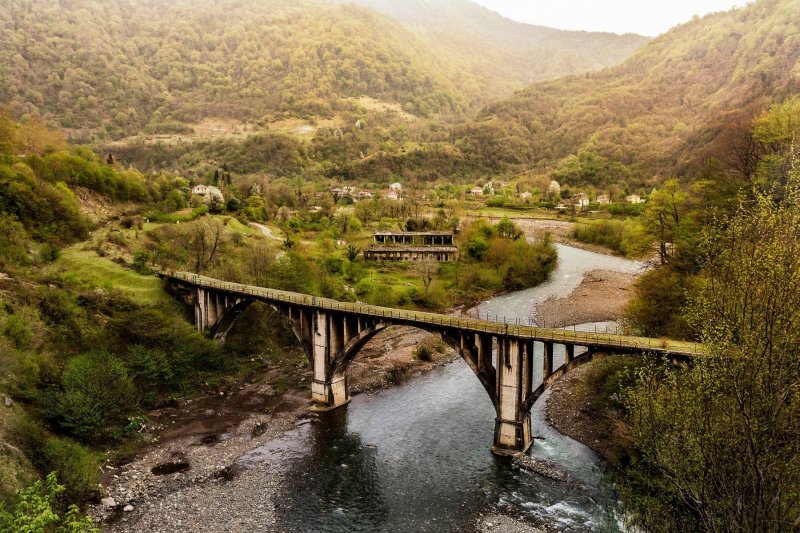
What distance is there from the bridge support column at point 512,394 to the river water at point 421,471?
1.41m

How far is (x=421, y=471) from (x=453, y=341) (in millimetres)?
9032

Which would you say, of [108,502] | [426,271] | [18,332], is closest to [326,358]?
[108,502]

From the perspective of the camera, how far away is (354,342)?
43688 millimetres

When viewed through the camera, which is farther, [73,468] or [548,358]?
[548,358]

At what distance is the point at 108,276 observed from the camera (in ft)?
189

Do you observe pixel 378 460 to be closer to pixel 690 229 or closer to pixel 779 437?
pixel 779 437

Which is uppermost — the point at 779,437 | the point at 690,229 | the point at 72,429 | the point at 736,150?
the point at 736,150

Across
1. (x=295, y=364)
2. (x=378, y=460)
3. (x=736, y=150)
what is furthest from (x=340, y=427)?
(x=736, y=150)

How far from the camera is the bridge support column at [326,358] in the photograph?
147 feet

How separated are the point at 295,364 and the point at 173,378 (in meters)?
12.9

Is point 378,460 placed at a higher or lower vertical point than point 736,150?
lower

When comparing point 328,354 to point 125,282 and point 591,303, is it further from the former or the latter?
point 591,303

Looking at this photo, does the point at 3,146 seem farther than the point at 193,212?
No

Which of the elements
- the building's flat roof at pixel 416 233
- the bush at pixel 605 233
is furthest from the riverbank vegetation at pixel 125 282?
the bush at pixel 605 233
